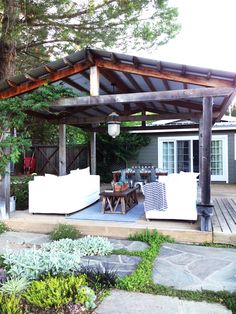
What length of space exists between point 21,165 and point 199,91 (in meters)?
11.0

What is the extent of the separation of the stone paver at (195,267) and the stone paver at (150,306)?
0.37 metres

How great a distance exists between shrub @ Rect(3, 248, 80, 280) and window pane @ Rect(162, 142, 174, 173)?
958cm

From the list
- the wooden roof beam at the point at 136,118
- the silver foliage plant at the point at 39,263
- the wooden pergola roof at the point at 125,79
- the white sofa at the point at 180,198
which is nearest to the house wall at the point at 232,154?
the wooden roof beam at the point at 136,118

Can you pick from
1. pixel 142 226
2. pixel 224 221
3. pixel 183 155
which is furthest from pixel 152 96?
pixel 183 155

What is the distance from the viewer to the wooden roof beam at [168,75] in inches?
196

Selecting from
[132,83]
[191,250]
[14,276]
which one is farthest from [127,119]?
[14,276]

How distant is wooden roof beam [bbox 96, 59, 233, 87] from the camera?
4984 millimetres

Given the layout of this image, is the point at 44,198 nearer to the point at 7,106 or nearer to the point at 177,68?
the point at 7,106

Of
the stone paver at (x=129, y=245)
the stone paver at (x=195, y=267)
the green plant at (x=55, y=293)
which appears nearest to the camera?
the green plant at (x=55, y=293)

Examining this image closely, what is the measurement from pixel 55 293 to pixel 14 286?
52cm

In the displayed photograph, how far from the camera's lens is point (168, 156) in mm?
12930

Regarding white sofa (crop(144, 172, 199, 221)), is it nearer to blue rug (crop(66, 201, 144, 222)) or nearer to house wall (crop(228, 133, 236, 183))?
blue rug (crop(66, 201, 144, 222))

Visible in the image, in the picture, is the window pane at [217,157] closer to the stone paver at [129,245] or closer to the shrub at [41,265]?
the stone paver at [129,245]

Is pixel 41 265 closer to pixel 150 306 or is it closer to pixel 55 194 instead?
pixel 150 306
